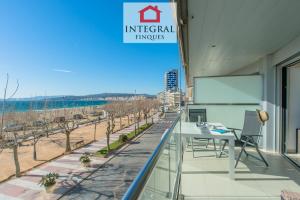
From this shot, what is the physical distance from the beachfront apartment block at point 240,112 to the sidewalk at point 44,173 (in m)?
6.35

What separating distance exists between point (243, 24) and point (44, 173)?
11073 millimetres

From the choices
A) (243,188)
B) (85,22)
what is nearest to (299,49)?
(243,188)

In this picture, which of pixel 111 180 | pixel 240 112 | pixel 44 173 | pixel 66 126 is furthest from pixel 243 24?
pixel 66 126

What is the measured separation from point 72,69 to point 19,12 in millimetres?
24165

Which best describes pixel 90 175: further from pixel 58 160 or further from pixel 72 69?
pixel 72 69

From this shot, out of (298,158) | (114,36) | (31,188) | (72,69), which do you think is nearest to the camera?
(298,158)

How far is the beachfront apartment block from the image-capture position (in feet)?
7.14

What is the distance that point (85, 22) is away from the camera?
12.2 meters

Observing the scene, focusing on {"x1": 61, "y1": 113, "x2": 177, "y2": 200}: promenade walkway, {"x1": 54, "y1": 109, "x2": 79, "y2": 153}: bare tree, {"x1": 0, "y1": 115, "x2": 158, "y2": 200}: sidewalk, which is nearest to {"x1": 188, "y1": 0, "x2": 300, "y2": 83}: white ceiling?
{"x1": 61, "y1": 113, "x2": 177, "y2": 200}: promenade walkway

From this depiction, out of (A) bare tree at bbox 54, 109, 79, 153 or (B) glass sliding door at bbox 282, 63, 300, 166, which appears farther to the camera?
(A) bare tree at bbox 54, 109, 79, 153

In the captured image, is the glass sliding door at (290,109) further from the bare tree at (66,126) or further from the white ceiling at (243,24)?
the bare tree at (66,126)

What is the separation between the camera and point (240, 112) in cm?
504

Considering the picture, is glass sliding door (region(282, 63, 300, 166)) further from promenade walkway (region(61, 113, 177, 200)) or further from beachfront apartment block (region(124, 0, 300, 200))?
promenade walkway (region(61, 113, 177, 200))

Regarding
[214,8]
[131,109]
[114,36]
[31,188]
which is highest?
[114,36]
